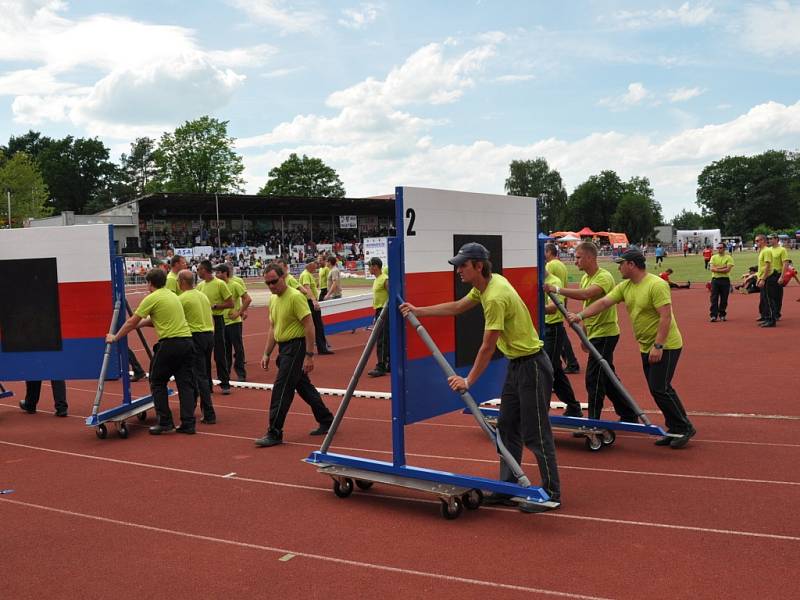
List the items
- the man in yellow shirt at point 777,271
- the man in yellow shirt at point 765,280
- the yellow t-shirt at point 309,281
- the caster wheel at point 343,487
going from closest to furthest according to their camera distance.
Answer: the caster wheel at point 343,487, the yellow t-shirt at point 309,281, the man in yellow shirt at point 777,271, the man in yellow shirt at point 765,280

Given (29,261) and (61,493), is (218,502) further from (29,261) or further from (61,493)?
(29,261)

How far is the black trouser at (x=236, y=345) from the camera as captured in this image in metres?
11.9

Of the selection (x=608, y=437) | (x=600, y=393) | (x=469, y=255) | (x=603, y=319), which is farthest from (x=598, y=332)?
(x=469, y=255)

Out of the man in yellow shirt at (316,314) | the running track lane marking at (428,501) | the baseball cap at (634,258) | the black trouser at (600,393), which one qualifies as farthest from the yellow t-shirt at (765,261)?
the running track lane marking at (428,501)

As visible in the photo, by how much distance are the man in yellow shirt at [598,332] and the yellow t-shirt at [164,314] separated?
429 centimetres

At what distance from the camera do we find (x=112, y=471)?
7164 mm

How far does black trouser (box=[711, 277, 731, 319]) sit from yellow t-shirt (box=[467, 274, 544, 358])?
14.4 meters

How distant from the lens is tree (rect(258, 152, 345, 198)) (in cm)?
9538

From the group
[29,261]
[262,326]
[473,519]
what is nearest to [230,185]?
[262,326]

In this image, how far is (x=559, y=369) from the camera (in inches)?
328

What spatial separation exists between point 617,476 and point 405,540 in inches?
89.0

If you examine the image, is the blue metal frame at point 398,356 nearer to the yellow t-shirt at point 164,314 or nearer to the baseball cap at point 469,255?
the baseball cap at point 469,255

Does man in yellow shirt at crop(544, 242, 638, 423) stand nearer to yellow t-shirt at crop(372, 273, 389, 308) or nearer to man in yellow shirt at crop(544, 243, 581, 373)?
man in yellow shirt at crop(544, 243, 581, 373)

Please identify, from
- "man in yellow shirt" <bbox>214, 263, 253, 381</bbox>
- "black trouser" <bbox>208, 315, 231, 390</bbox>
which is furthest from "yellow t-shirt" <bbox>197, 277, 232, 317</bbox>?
"black trouser" <bbox>208, 315, 231, 390</bbox>
